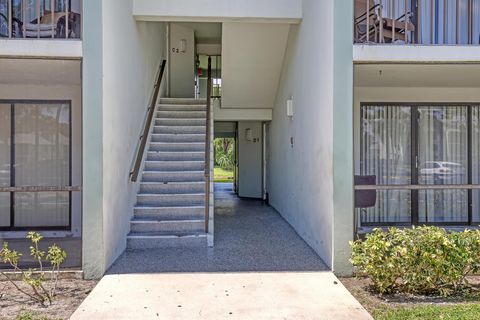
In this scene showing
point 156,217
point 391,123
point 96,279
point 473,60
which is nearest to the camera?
point 96,279

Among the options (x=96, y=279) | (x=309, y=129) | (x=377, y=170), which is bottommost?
(x=96, y=279)

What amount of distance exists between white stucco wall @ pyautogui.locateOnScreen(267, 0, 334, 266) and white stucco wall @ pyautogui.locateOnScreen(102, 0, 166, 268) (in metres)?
2.74

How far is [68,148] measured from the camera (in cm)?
700

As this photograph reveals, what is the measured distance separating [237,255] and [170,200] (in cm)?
179

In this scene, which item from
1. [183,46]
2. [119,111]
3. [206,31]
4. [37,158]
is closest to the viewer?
[119,111]

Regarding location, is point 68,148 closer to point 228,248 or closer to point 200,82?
point 228,248

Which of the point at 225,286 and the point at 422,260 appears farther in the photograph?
the point at 225,286

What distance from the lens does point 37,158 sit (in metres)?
6.98

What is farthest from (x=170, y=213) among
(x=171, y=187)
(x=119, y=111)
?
(x=119, y=111)

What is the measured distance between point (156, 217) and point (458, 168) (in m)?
5.67

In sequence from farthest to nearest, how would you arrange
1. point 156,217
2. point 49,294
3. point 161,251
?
point 156,217 → point 161,251 → point 49,294

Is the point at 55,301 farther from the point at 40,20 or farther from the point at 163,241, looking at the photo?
the point at 40,20

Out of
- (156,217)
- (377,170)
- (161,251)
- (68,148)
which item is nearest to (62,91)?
(68,148)

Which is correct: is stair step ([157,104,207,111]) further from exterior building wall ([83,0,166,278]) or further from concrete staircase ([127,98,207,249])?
exterior building wall ([83,0,166,278])
